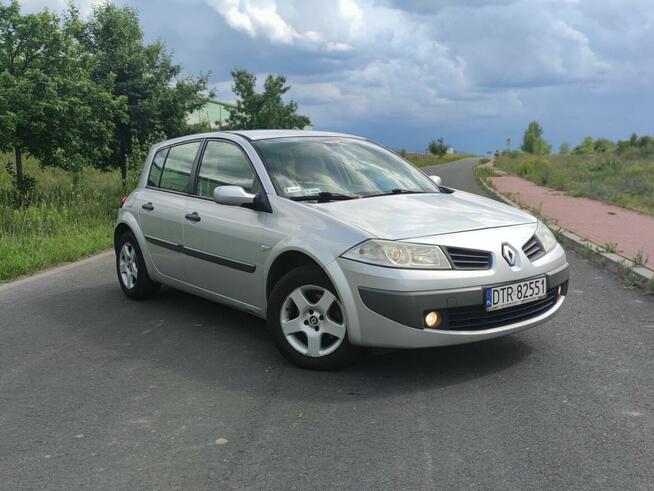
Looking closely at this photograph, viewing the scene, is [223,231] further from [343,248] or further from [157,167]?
[157,167]

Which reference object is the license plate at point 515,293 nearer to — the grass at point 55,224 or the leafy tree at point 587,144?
the grass at point 55,224

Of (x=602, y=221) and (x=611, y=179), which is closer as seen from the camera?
(x=602, y=221)

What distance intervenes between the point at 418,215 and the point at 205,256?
1.88 m

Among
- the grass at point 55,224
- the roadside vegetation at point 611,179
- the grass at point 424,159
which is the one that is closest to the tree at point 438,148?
the grass at point 424,159

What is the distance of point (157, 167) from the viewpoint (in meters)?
6.87

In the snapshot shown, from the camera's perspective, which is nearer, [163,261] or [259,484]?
[259,484]

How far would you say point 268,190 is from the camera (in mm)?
5191

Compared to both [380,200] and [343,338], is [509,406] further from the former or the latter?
[380,200]

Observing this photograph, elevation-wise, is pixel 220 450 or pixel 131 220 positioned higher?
pixel 131 220

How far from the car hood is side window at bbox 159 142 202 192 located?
1.86m

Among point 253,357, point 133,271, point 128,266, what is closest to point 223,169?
point 253,357

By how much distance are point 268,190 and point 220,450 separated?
87.9 inches

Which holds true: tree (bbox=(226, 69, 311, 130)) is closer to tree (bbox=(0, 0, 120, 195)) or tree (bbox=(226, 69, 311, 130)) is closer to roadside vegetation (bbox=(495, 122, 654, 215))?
roadside vegetation (bbox=(495, 122, 654, 215))

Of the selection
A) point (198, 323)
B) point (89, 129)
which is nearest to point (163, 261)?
point (198, 323)
